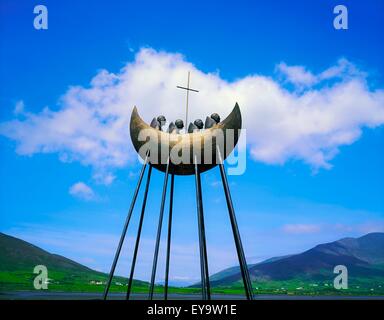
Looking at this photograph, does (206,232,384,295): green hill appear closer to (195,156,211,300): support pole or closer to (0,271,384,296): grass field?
(0,271,384,296): grass field

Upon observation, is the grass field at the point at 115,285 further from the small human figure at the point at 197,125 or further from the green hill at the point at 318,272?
the small human figure at the point at 197,125

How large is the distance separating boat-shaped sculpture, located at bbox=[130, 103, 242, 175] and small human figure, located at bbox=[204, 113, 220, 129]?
491mm

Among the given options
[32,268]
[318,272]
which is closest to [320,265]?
[318,272]

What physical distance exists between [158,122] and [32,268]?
107 metres

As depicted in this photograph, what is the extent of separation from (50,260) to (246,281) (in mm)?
117064

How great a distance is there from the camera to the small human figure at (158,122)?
17.4 m

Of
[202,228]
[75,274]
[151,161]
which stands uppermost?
[151,161]

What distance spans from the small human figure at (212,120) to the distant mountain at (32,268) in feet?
271

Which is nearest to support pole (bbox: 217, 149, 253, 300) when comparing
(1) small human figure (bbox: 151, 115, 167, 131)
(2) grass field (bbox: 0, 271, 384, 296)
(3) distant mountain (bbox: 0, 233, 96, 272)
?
(1) small human figure (bbox: 151, 115, 167, 131)

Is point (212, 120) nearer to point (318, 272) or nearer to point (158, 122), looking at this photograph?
point (158, 122)

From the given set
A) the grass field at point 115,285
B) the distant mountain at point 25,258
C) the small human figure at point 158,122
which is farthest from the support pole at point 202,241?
the distant mountain at point 25,258
